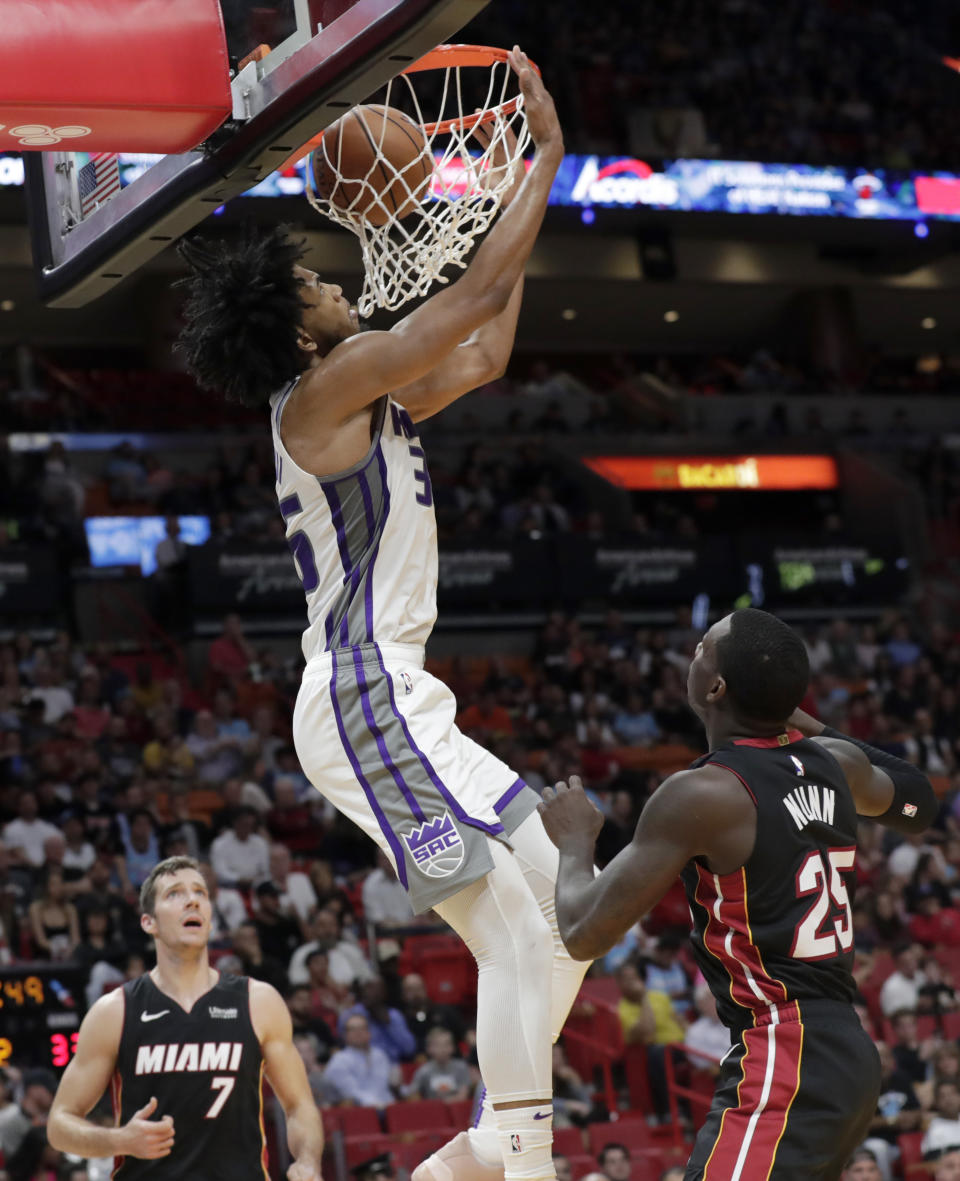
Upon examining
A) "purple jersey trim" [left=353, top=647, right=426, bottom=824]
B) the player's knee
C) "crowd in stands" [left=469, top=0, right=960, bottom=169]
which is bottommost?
the player's knee

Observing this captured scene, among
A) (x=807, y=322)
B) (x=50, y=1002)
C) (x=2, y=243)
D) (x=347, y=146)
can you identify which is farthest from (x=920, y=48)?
(x=347, y=146)

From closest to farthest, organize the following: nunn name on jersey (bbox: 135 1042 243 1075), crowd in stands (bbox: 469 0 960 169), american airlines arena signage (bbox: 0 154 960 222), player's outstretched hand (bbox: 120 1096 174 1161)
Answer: player's outstretched hand (bbox: 120 1096 174 1161), nunn name on jersey (bbox: 135 1042 243 1075), american airlines arena signage (bbox: 0 154 960 222), crowd in stands (bbox: 469 0 960 169)

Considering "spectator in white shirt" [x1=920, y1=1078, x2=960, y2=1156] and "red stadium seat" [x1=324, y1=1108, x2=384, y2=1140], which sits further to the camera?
"spectator in white shirt" [x1=920, y1=1078, x2=960, y2=1156]

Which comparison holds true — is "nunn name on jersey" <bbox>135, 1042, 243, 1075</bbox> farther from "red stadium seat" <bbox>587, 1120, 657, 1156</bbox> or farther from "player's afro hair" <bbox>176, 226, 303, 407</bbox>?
"red stadium seat" <bbox>587, 1120, 657, 1156</bbox>

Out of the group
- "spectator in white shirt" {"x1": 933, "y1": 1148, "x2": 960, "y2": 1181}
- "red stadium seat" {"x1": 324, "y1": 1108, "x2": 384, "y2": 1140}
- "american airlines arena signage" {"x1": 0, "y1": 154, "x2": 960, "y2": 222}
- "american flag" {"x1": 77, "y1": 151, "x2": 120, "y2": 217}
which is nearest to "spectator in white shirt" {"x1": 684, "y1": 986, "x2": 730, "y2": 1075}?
"spectator in white shirt" {"x1": 933, "y1": 1148, "x2": 960, "y2": 1181}

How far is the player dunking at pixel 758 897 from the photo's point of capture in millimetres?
3289

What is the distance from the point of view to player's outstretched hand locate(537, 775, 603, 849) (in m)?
3.45

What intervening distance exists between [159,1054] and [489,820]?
1777 millimetres

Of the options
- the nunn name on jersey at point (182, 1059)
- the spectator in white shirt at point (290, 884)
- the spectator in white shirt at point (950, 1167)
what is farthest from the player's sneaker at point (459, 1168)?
the spectator in white shirt at point (290, 884)

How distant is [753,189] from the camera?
2228cm

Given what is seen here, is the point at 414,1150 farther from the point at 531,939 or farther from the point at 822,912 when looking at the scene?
the point at 822,912

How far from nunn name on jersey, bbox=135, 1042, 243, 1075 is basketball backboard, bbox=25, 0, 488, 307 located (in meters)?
2.27

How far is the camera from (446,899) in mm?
3859

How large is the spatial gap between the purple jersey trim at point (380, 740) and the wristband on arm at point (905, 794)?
1010mm
